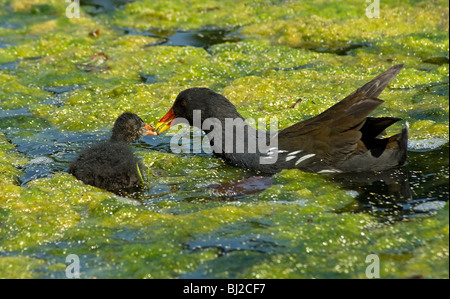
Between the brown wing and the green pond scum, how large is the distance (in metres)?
0.27

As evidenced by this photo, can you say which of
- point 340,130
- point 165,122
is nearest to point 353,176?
point 340,130

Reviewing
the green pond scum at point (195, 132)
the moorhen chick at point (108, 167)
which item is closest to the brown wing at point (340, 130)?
the green pond scum at point (195, 132)

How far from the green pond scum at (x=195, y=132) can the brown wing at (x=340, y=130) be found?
269 millimetres

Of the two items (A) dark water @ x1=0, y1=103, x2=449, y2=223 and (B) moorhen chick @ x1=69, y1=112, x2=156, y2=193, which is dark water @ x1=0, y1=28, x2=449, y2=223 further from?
(B) moorhen chick @ x1=69, y1=112, x2=156, y2=193

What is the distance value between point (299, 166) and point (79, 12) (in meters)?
7.88

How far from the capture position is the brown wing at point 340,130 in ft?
19.6

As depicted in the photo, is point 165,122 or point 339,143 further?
point 165,122

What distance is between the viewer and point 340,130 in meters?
6.02

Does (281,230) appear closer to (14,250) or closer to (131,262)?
(131,262)

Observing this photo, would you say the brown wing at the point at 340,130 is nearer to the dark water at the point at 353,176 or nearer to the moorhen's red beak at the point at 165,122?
the dark water at the point at 353,176

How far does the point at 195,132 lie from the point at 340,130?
2331mm

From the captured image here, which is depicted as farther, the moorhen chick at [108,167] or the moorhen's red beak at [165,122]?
the moorhen's red beak at [165,122]

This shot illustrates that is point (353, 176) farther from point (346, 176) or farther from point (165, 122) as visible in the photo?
point (165, 122)

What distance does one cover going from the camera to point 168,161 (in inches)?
267
